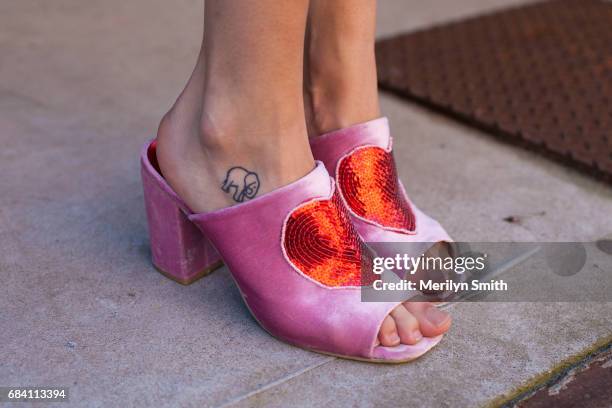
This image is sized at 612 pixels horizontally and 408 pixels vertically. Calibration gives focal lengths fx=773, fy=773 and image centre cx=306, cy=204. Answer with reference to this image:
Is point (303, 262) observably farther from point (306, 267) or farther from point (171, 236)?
point (171, 236)

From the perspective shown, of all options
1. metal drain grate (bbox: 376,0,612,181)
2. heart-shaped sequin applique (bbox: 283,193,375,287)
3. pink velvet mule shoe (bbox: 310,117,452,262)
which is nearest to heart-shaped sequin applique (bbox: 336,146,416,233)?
pink velvet mule shoe (bbox: 310,117,452,262)

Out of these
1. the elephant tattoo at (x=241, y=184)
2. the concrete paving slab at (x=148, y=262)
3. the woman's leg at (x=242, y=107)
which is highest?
the woman's leg at (x=242, y=107)

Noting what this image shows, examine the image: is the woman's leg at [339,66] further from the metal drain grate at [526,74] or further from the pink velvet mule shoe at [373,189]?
the metal drain grate at [526,74]

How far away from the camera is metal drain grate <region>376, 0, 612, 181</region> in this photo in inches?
69.8

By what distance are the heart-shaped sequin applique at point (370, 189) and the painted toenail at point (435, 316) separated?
169 millimetres

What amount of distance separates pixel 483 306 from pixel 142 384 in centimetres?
53

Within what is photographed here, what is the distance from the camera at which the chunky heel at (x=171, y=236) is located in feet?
3.88

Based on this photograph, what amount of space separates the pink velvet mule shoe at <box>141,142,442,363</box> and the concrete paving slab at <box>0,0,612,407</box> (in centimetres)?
3

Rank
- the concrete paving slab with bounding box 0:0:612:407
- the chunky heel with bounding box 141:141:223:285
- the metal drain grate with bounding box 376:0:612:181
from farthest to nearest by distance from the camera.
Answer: the metal drain grate with bounding box 376:0:612:181 → the chunky heel with bounding box 141:141:223:285 → the concrete paving slab with bounding box 0:0:612:407

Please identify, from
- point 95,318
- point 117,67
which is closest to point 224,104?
point 95,318

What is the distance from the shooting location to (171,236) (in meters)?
1.21

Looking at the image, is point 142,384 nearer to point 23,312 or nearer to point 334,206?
point 23,312

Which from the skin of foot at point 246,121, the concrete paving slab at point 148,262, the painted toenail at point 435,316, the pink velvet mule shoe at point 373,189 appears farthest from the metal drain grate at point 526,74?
the skin of foot at point 246,121

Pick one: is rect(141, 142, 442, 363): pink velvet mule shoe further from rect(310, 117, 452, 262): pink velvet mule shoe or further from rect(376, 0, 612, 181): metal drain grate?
rect(376, 0, 612, 181): metal drain grate
